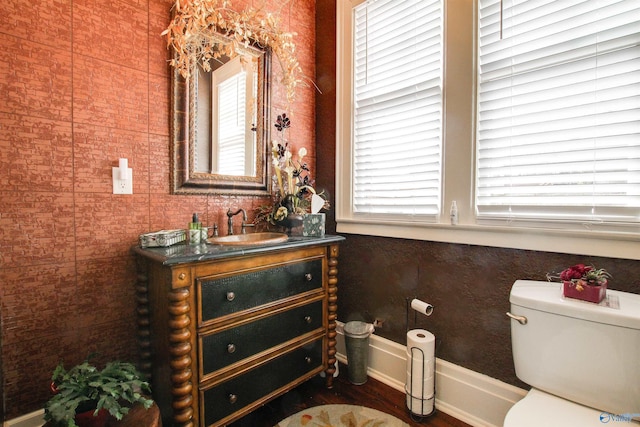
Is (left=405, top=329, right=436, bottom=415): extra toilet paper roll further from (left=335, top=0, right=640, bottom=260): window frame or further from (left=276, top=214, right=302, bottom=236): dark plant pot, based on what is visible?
(left=276, top=214, right=302, bottom=236): dark plant pot

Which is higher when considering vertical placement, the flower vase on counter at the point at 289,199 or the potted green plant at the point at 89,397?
the flower vase on counter at the point at 289,199

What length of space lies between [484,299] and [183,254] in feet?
4.83

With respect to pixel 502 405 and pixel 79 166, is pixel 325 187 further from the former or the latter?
pixel 502 405

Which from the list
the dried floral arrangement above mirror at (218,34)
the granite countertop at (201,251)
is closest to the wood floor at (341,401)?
the granite countertop at (201,251)

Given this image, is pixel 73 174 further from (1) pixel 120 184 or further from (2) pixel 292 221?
(2) pixel 292 221

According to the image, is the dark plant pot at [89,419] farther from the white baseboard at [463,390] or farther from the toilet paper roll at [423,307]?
the white baseboard at [463,390]

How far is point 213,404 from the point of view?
1.38 meters

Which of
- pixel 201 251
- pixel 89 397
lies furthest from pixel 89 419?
pixel 201 251

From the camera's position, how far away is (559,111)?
4.47ft

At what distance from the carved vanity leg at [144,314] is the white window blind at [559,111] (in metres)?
1.70

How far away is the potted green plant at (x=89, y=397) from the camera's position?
0.97 m

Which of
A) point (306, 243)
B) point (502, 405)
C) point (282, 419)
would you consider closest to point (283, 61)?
point (306, 243)

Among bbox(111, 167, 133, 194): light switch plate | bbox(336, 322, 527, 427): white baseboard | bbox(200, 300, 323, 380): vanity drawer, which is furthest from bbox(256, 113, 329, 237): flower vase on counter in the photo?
bbox(336, 322, 527, 427): white baseboard

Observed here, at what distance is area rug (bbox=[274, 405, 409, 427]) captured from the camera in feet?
5.28
